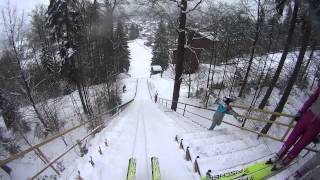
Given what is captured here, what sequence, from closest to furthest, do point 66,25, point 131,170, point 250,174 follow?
point 250,174
point 131,170
point 66,25

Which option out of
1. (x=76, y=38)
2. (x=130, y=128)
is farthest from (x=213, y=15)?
(x=76, y=38)

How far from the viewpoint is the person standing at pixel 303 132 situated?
14.5ft

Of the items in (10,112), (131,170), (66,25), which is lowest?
(10,112)

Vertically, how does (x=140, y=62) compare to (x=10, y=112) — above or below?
below

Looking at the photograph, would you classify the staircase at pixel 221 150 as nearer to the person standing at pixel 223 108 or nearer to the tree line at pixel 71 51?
the person standing at pixel 223 108

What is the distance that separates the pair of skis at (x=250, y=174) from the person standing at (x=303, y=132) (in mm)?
151

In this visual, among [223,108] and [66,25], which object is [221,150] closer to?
[223,108]

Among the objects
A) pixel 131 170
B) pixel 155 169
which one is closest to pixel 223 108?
pixel 155 169

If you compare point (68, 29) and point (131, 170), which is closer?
point (131, 170)

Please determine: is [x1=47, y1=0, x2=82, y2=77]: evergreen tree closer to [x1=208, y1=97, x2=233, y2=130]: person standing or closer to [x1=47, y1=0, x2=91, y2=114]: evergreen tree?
[x1=47, y1=0, x2=91, y2=114]: evergreen tree

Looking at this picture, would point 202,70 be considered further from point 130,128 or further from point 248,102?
point 130,128

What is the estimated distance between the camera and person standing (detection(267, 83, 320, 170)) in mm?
4422

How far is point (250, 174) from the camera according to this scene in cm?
512

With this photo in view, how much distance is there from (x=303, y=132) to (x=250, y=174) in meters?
1.46
